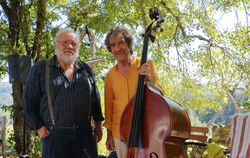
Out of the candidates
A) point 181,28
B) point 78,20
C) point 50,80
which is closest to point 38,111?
point 50,80

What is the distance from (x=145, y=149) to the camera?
4.96 ft

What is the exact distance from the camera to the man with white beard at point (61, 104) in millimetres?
1615

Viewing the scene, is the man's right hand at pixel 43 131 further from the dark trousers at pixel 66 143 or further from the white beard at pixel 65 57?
the white beard at pixel 65 57

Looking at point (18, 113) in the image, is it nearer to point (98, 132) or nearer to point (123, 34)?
point (98, 132)

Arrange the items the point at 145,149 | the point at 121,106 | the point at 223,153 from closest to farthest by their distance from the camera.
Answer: the point at 145,149
the point at 121,106
the point at 223,153

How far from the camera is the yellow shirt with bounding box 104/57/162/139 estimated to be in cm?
173

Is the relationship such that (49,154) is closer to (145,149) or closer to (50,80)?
(50,80)

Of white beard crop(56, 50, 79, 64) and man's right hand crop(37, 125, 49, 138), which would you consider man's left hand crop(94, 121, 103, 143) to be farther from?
white beard crop(56, 50, 79, 64)

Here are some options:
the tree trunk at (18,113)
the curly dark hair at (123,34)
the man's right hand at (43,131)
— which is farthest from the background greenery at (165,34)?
the man's right hand at (43,131)

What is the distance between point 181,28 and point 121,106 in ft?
17.3

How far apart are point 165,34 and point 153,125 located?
5.85 m

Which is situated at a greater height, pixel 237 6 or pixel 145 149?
pixel 237 6

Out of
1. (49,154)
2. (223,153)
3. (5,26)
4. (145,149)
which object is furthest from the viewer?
(5,26)

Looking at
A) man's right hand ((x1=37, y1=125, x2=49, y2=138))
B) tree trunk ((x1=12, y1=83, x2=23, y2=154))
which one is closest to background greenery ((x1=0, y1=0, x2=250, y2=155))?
tree trunk ((x1=12, y1=83, x2=23, y2=154))
